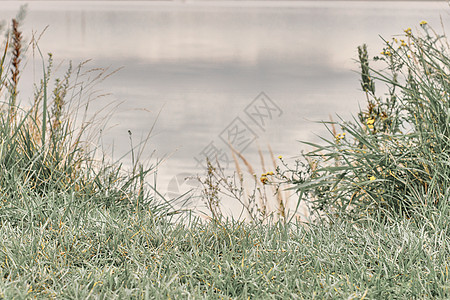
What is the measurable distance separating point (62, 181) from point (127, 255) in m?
1.02

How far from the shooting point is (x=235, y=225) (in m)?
2.58

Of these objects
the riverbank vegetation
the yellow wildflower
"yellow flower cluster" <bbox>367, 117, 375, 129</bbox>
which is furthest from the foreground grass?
"yellow flower cluster" <bbox>367, 117, 375, 129</bbox>

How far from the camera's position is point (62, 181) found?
118 inches

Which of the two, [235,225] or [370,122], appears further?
[370,122]

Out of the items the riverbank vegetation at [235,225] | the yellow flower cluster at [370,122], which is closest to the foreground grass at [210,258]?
the riverbank vegetation at [235,225]

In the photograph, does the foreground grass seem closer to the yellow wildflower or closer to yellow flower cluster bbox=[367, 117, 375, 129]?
the yellow wildflower

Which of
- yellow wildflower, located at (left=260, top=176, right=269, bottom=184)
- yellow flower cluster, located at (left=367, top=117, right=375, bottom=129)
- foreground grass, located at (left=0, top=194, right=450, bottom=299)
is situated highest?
yellow flower cluster, located at (left=367, top=117, right=375, bottom=129)

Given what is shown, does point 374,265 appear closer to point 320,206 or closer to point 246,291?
point 246,291

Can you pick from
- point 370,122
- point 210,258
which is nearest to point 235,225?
point 210,258

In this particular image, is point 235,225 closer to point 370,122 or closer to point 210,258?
point 210,258

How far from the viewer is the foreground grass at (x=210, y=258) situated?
1854 mm

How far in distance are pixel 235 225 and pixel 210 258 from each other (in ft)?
1.43

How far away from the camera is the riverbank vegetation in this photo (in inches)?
74.9

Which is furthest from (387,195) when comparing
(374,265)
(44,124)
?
(44,124)
